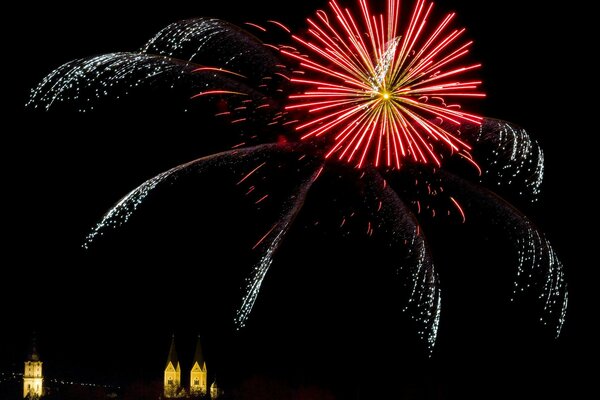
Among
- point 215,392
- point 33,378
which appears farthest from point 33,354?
point 215,392

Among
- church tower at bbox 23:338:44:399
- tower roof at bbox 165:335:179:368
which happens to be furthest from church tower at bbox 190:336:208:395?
church tower at bbox 23:338:44:399

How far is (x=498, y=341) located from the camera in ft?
48.9

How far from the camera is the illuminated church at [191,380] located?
51388 mm

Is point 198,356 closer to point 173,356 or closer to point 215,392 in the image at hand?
point 173,356

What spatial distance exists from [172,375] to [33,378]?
463 inches

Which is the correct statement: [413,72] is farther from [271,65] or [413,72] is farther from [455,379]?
[455,379]

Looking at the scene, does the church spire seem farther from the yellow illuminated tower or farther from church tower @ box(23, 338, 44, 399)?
church tower @ box(23, 338, 44, 399)

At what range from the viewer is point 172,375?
53.8 meters

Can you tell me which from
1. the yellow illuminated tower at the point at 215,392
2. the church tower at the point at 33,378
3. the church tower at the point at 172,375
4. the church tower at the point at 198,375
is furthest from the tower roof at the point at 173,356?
the church tower at the point at 33,378

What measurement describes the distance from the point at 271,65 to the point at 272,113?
1.71ft

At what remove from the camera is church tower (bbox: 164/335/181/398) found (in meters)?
51.2

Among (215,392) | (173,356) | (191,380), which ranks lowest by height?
(215,392)

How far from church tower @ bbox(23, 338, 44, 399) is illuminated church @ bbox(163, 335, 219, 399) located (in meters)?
9.92

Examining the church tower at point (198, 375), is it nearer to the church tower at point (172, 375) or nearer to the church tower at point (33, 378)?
the church tower at point (172, 375)
